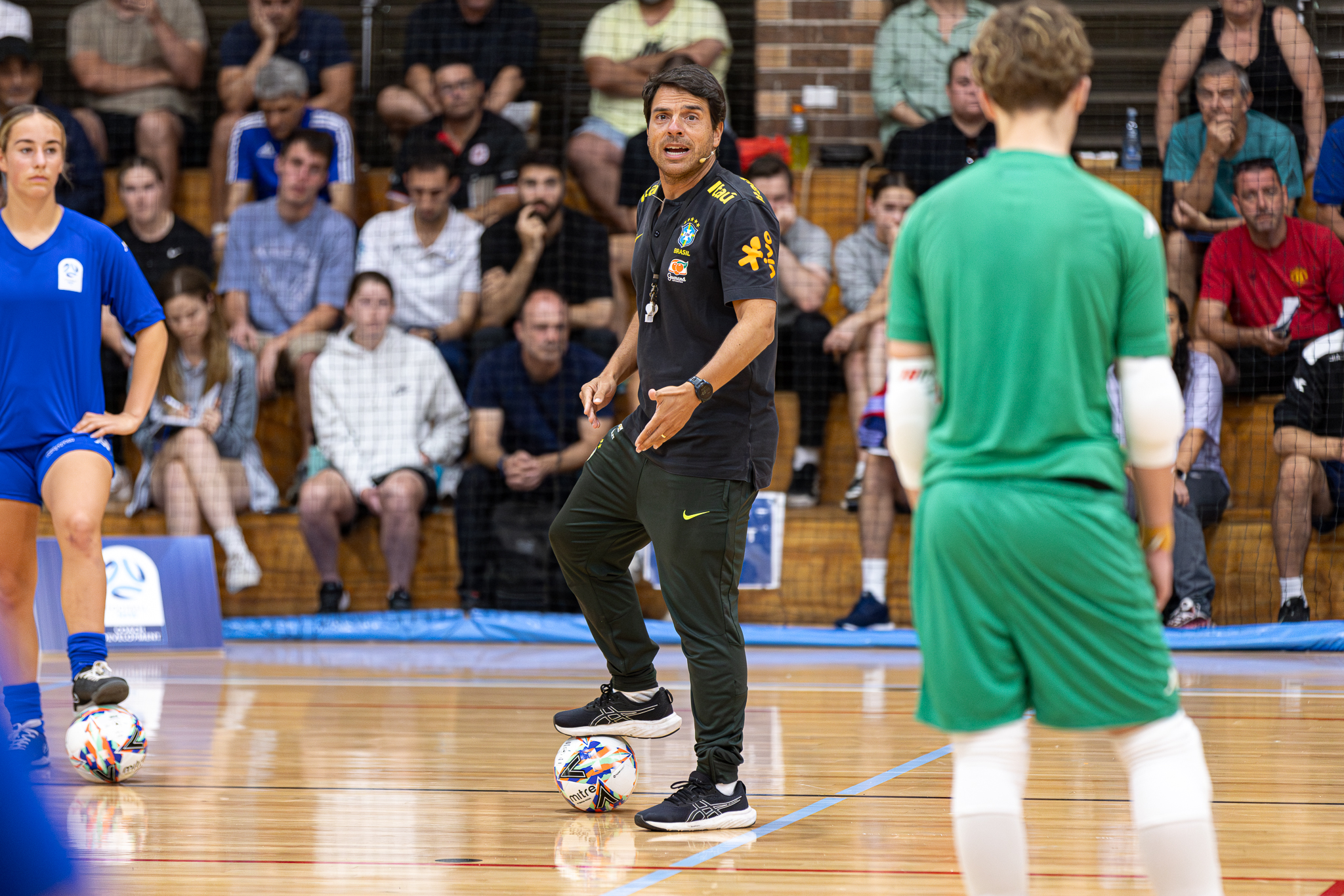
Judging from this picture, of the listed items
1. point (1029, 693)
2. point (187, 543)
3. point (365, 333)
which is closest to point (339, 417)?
point (365, 333)

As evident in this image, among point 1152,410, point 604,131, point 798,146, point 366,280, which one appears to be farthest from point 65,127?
point 1152,410

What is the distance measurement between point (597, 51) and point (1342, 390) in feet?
16.5

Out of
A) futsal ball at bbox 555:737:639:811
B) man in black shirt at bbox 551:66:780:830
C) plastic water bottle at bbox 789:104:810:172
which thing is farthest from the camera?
plastic water bottle at bbox 789:104:810:172

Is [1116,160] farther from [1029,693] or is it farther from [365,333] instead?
[1029,693]

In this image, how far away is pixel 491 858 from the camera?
140 inches

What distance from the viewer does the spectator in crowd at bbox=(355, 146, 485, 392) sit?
29.2 ft

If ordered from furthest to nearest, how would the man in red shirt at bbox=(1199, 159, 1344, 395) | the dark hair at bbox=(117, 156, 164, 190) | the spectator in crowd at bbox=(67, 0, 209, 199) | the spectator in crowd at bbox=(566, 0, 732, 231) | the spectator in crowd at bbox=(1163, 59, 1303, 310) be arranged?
the spectator in crowd at bbox=(67, 0, 209, 199), the spectator in crowd at bbox=(566, 0, 732, 231), the dark hair at bbox=(117, 156, 164, 190), the spectator in crowd at bbox=(1163, 59, 1303, 310), the man in red shirt at bbox=(1199, 159, 1344, 395)

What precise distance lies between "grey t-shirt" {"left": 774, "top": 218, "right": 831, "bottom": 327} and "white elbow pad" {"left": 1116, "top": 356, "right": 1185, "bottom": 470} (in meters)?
6.26

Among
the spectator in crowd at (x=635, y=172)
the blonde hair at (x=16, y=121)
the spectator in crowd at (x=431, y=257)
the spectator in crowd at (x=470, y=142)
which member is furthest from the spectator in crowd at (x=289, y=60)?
Answer: the blonde hair at (x=16, y=121)

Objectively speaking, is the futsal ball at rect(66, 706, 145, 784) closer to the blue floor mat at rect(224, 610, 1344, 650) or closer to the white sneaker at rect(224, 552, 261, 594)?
the blue floor mat at rect(224, 610, 1344, 650)

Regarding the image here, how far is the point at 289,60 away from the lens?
959cm

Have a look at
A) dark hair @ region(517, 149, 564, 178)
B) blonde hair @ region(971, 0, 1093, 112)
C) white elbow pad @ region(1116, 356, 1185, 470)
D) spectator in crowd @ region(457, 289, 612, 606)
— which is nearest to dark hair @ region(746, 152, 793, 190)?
dark hair @ region(517, 149, 564, 178)

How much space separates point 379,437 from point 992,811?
21.9 ft

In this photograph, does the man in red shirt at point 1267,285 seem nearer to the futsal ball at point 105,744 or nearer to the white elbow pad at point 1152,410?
the white elbow pad at point 1152,410
